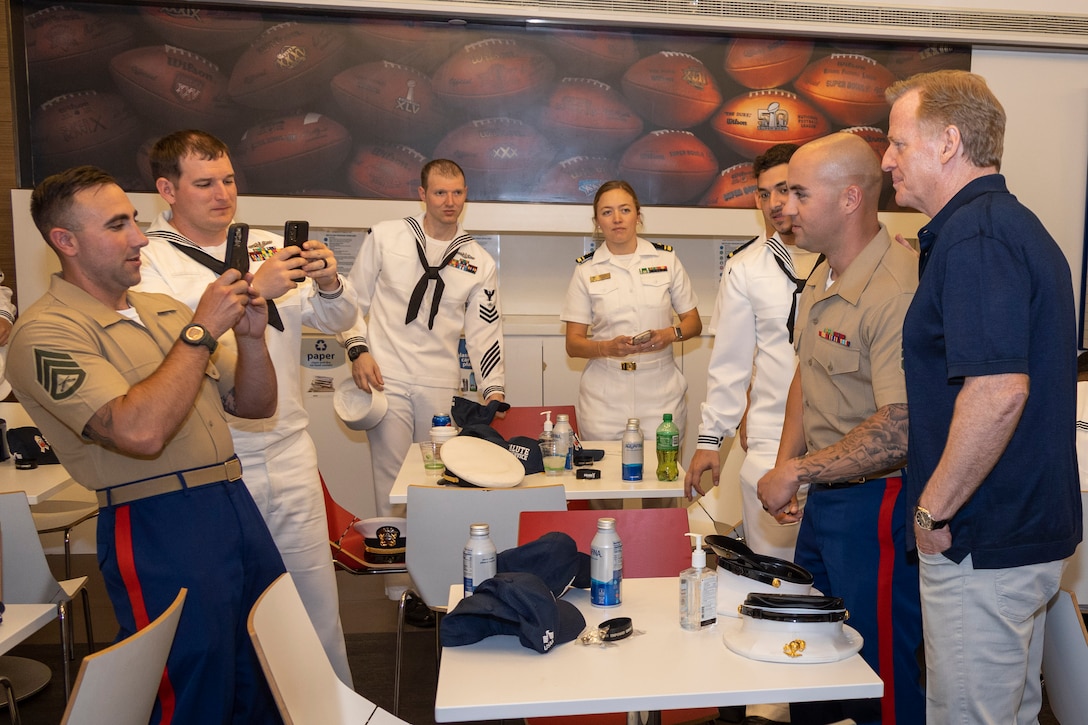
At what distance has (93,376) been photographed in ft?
6.77

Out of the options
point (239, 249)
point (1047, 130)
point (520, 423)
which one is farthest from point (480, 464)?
point (1047, 130)

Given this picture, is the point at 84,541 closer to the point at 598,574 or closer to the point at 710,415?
the point at 710,415

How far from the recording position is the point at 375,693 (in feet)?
11.2

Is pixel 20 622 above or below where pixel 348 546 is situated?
above

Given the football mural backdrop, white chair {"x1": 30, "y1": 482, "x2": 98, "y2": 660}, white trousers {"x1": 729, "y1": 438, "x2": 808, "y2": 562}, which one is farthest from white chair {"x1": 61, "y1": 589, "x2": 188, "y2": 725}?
the football mural backdrop

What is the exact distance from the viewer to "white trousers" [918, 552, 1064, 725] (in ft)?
6.01

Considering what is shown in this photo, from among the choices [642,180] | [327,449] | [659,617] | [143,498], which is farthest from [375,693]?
[642,180]

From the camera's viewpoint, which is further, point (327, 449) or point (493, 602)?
point (327, 449)

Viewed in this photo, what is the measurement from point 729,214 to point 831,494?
3.52 meters

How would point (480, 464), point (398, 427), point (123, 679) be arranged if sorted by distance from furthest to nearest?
point (398, 427) < point (480, 464) < point (123, 679)

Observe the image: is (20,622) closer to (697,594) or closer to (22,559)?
(22,559)

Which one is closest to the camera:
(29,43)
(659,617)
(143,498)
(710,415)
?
(659,617)

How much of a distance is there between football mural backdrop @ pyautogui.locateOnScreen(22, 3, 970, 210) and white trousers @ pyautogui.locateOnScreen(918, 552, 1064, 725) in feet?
→ 13.3

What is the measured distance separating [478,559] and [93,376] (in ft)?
3.20
